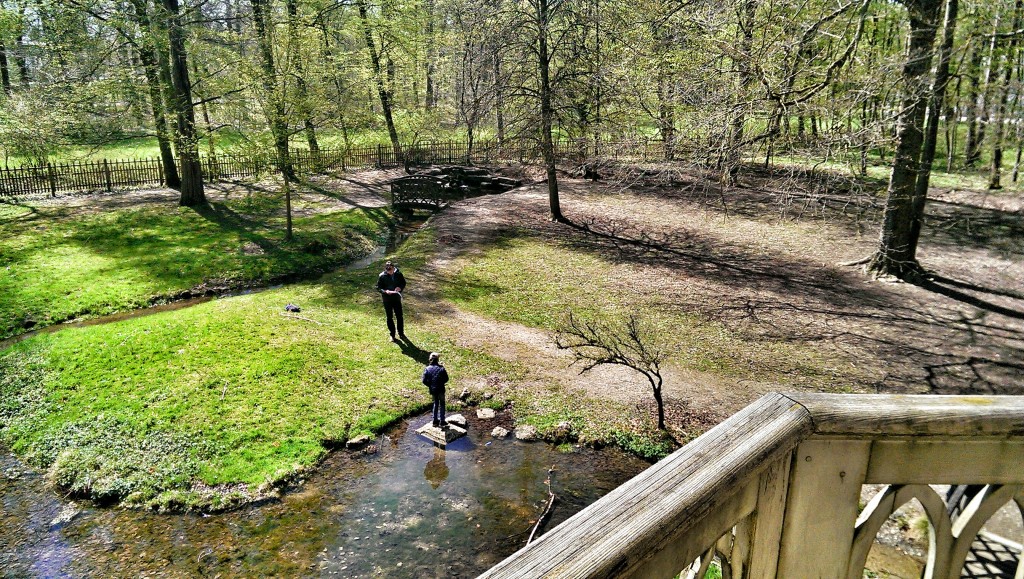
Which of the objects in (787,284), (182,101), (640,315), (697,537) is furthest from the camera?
(182,101)

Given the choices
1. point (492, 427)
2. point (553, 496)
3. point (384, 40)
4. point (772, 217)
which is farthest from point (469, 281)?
point (384, 40)

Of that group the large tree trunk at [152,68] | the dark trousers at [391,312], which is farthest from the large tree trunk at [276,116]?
the dark trousers at [391,312]

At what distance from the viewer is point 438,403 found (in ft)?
36.0

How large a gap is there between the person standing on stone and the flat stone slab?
11 cm

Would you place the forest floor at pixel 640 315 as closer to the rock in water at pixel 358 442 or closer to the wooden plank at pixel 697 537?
the rock in water at pixel 358 442

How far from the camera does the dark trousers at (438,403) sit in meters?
10.8

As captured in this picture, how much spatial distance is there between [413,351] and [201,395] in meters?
4.26

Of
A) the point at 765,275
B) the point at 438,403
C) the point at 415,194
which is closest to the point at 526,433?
the point at 438,403

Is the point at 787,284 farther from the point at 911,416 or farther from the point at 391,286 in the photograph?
the point at 911,416

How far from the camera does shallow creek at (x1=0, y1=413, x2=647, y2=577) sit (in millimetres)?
8023

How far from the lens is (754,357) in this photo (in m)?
13.3

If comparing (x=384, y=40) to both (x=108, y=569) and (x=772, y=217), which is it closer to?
(x=772, y=217)

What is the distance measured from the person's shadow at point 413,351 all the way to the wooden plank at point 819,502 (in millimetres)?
11904

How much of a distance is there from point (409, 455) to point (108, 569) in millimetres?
4313
